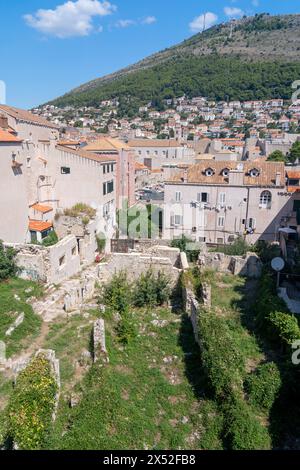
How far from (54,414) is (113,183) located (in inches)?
1081

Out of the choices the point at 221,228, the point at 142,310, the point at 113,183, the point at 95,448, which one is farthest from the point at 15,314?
the point at 221,228

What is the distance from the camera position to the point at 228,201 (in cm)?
3500

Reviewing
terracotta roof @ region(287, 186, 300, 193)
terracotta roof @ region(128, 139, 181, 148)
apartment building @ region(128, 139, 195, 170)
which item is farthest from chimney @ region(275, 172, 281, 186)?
terracotta roof @ region(128, 139, 181, 148)

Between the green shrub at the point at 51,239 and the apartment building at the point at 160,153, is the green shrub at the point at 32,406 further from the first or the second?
the apartment building at the point at 160,153

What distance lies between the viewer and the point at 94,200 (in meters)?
32.1

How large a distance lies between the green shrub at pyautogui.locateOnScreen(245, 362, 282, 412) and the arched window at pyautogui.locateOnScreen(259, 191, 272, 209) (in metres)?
24.0

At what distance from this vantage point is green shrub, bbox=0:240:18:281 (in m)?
20.7

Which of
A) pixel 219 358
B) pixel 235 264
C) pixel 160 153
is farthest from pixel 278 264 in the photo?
pixel 160 153

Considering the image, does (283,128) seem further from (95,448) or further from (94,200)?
(95,448)

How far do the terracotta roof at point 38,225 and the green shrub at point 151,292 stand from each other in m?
11.1

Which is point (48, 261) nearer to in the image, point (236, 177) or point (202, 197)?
point (202, 197)

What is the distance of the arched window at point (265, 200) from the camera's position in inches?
1335

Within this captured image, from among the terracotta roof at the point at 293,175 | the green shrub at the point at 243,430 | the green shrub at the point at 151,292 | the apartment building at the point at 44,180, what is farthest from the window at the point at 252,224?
the green shrub at the point at 243,430

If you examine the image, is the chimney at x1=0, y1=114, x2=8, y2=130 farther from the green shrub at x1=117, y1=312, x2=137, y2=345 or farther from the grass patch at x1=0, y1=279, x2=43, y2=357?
the green shrub at x1=117, y1=312, x2=137, y2=345
